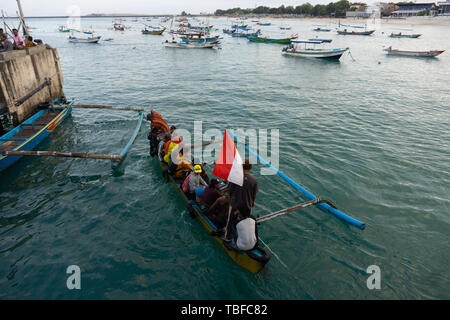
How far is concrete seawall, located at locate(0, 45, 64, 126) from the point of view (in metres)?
13.2

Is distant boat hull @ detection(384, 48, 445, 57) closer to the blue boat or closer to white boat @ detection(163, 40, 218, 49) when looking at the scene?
white boat @ detection(163, 40, 218, 49)

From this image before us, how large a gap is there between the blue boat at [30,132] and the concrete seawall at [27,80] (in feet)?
2.18

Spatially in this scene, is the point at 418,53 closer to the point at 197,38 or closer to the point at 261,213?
the point at 197,38

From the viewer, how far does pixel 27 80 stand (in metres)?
15.2

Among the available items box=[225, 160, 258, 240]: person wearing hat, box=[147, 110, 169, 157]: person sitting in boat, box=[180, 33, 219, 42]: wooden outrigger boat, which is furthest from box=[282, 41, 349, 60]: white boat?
box=[225, 160, 258, 240]: person wearing hat

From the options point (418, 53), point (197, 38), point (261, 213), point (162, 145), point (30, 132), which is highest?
point (197, 38)

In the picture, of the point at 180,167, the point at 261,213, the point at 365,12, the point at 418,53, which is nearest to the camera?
the point at 261,213

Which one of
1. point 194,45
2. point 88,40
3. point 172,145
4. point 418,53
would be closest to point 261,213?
point 172,145

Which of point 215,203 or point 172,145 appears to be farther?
point 172,145

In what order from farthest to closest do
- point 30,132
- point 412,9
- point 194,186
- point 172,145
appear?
1. point 412,9
2. point 30,132
3. point 172,145
4. point 194,186

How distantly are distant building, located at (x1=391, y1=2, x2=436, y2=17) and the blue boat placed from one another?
199808 millimetres

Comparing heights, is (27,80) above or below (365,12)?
below

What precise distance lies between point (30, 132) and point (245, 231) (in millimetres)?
13771
